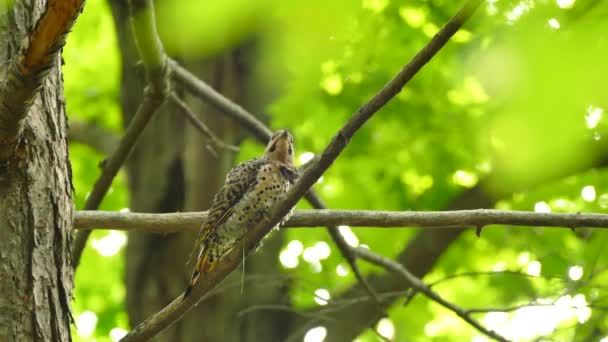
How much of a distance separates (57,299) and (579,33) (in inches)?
88.9

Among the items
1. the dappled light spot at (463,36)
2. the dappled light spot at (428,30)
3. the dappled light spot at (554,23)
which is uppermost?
the dappled light spot at (428,30)

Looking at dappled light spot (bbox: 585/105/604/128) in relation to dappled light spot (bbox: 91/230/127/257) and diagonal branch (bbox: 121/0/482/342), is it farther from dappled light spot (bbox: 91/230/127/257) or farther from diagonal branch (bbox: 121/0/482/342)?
dappled light spot (bbox: 91/230/127/257)

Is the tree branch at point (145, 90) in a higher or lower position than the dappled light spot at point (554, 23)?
higher

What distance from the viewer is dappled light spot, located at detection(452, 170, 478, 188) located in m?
6.37

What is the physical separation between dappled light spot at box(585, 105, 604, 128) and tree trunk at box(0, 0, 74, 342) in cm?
224

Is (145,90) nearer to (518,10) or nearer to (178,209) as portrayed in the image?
(518,10)

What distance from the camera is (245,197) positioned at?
4855 millimetres

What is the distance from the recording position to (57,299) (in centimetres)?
293

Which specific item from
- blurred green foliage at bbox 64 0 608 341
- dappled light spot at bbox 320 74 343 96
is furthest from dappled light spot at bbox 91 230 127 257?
dappled light spot at bbox 320 74 343 96

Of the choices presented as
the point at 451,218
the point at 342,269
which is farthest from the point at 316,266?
the point at 451,218

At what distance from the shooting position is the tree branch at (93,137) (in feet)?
22.2

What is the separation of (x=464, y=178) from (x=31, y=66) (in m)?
4.86

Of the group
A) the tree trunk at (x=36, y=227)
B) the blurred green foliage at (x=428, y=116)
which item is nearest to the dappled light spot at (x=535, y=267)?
the blurred green foliage at (x=428, y=116)

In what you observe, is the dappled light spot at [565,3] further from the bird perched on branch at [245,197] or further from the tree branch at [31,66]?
the tree branch at [31,66]
